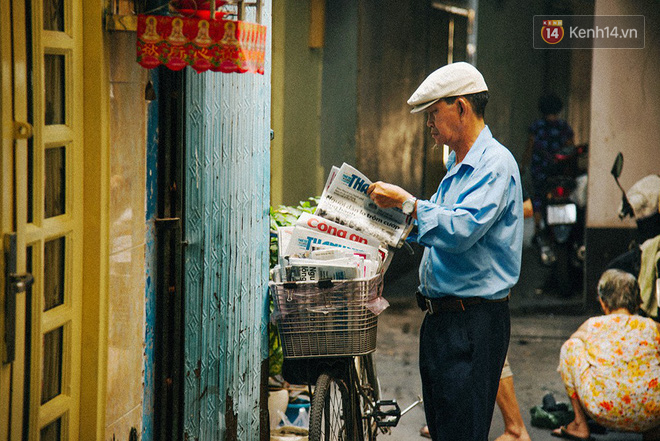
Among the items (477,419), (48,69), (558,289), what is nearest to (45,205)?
(48,69)

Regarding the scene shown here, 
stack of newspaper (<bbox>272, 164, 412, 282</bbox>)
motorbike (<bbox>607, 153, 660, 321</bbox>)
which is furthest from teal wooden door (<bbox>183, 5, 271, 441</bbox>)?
motorbike (<bbox>607, 153, 660, 321</bbox>)

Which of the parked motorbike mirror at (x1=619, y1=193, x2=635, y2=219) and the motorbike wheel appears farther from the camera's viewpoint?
the motorbike wheel

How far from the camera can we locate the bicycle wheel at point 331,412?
4.13 meters

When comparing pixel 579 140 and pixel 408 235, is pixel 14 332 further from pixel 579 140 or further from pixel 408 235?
pixel 579 140

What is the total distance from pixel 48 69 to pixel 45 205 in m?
0.53

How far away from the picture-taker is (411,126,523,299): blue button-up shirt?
390 cm

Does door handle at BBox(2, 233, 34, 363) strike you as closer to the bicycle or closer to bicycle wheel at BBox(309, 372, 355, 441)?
the bicycle

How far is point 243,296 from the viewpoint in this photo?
15.2 feet

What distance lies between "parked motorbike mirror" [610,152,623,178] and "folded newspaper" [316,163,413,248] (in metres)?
4.60

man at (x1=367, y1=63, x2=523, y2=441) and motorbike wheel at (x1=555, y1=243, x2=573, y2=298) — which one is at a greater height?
man at (x1=367, y1=63, x2=523, y2=441)

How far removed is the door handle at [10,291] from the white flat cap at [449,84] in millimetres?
2020
